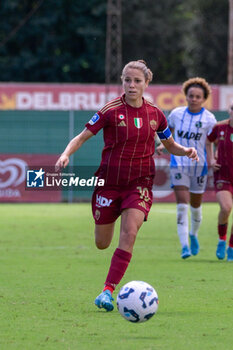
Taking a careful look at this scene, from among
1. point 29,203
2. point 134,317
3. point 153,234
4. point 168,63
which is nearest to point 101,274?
point 134,317

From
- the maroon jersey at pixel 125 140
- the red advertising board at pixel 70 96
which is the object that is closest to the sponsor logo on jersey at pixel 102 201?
the maroon jersey at pixel 125 140

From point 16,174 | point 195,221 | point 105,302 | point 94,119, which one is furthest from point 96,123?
point 16,174

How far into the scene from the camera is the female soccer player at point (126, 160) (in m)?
7.94

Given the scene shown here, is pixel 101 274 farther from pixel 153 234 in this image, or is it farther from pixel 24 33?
pixel 24 33

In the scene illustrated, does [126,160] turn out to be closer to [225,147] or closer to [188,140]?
[225,147]

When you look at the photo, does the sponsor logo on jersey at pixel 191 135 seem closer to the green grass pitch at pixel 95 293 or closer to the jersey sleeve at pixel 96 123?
the green grass pitch at pixel 95 293

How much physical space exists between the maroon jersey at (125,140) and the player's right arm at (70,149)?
0.20m

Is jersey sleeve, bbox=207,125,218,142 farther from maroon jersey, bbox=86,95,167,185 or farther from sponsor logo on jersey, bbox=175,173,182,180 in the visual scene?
maroon jersey, bbox=86,95,167,185

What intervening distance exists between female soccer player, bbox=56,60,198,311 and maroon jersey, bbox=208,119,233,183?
12.9 ft

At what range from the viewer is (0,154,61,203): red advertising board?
25.1 meters

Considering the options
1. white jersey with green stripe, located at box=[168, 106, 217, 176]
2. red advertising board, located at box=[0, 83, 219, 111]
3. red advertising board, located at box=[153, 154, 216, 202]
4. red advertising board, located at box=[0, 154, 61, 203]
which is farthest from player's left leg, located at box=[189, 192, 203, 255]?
red advertising board, located at box=[0, 83, 219, 111]

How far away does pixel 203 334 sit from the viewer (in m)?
6.82

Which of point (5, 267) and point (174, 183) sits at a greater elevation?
point (174, 183)

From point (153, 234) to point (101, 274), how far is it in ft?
20.6
